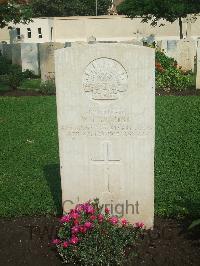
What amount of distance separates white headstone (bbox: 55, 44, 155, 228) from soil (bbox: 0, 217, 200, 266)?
27 centimetres

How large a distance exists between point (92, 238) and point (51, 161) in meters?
3.28

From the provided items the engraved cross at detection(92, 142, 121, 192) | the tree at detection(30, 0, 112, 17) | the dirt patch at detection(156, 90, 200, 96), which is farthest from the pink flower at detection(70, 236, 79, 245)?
the tree at detection(30, 0, 112, 17)

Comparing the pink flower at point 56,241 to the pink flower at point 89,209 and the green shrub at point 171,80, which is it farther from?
the green shrub at point 171,80

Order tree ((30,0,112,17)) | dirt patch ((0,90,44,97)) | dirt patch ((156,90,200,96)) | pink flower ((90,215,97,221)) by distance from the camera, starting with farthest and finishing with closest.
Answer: tree ((30,0,112,17)) → dirt patch ((0,90,44,97)) → dirt patch ((156,90,200,96)) → pink flower ((90,215,97,221))

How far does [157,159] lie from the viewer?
23.1 feet

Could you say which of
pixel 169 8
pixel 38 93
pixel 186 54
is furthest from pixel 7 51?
pixel 38 93

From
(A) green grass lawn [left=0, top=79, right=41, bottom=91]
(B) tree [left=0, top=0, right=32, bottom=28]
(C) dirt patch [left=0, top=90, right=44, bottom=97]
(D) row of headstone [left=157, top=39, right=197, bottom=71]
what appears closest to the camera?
(B) tree [left=0, top=0, right=32, bottom=28]

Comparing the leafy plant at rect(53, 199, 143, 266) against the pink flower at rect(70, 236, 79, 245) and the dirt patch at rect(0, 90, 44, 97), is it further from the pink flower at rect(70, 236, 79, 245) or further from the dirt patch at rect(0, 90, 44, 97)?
the dirt patch at rect(0, 90, 44, 97)

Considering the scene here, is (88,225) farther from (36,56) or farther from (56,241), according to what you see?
(36,56)

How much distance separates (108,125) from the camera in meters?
4.38

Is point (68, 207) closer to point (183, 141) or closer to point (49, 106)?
point (183, 141)

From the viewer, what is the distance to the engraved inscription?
4.21 metres

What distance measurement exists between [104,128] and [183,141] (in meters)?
3.86

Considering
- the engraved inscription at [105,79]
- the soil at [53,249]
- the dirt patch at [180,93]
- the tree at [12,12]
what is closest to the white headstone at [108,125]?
the engraved inscription at [105,79]
